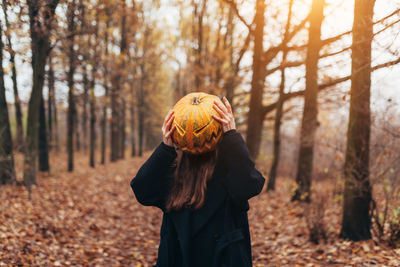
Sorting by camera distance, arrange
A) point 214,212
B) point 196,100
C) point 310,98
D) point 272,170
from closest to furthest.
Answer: point 214,212
point 196,100
point 310,98
point 272,170

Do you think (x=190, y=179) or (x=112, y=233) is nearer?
(x=190, y=179)

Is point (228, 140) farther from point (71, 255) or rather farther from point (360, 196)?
point (71, 255)

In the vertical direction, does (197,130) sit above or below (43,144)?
above

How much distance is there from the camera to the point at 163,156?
2164 mm

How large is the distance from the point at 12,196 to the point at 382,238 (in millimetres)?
9795

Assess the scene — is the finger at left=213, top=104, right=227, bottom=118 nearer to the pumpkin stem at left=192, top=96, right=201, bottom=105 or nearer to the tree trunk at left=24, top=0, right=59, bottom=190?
the pumpkin stem at left=192, top=96, right=201, bottom=105

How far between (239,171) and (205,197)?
35 cm

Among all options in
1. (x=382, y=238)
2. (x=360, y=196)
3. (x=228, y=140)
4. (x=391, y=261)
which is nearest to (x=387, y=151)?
(x=360, y=196)

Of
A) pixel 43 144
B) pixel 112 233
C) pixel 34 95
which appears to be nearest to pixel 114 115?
pixel 43 144

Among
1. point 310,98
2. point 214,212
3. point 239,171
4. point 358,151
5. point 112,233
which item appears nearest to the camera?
point 239,171

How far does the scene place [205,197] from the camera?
2.14 m

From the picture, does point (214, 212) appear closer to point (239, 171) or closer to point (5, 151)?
point (239, 171)

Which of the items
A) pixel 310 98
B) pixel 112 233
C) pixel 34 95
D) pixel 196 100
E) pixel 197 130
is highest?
pixel 34 95

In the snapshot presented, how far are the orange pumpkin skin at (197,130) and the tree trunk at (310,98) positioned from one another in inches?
286
